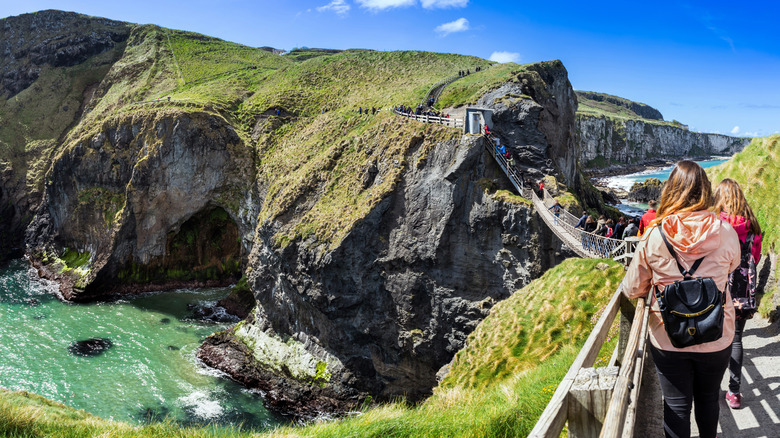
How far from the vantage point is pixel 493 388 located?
9.27 m

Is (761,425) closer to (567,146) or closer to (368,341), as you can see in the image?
(368,341)

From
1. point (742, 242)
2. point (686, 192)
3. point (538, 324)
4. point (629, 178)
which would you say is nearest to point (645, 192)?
point (629, 178)

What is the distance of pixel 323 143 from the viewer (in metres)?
38.8

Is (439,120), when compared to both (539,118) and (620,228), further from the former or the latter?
(620,228)

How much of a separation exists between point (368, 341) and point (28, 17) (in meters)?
107

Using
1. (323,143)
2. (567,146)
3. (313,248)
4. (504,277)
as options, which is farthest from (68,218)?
(567,146)

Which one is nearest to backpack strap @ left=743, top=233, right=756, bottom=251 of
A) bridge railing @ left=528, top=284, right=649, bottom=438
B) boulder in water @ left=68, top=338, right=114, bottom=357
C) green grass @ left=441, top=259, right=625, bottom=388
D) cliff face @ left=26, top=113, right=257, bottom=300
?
bridge railing @ left=528, top=284, right=649, bottom=438

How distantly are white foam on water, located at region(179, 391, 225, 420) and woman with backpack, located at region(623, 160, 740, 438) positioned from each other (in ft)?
86.9

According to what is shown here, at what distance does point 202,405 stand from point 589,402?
28.5m

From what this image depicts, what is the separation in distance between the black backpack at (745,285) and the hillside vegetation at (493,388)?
211cm

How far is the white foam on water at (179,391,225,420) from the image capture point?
25.0 m

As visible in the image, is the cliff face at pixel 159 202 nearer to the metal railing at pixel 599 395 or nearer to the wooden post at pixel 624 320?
the wooden post at pixel 624 320

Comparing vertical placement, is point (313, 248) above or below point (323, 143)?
below

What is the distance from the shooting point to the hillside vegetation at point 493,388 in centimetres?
560
